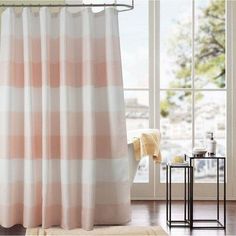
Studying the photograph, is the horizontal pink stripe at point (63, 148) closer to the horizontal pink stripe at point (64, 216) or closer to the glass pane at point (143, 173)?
the horizontal pink stripe at point (64, 216)

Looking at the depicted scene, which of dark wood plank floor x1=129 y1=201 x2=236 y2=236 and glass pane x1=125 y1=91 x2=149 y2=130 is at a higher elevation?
glass pane x1=125 y1=91 x2=149 y2=130

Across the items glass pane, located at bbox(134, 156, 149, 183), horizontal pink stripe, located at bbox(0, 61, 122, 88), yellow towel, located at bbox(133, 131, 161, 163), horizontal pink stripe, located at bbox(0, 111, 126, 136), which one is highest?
horizontal pink stripe, located at bbox(0, 61, 122, 88)

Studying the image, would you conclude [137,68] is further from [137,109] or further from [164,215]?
[164,215]

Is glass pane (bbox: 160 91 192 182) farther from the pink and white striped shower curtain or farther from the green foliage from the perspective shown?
the pink and white striped shower curtain

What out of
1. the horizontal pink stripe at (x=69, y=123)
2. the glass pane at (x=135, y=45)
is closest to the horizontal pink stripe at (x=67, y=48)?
the horizontal pink stripe at (x=69, y=123)

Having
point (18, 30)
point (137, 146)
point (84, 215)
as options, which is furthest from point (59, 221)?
point (18, 30)

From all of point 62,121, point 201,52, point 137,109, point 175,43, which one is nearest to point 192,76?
point 201,52

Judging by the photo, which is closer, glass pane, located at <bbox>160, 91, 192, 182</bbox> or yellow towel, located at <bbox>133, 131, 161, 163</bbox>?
yellow towel, located at <bbox>133, 131, 161, 163</bbox>

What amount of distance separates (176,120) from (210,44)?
92 centimetres

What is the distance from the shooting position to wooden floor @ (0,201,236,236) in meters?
4.29

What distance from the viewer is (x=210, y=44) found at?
5.72 metres

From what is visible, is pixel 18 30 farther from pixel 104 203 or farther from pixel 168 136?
pixel 168 136

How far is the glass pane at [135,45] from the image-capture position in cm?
569

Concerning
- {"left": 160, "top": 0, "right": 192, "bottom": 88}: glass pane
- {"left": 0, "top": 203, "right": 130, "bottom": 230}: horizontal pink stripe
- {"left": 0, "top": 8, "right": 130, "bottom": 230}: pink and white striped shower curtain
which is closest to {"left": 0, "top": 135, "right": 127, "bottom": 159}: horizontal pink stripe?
{"left": 0, "top": 8, "right": 130, "bottom": 230}: pink and white striped shower curtain
